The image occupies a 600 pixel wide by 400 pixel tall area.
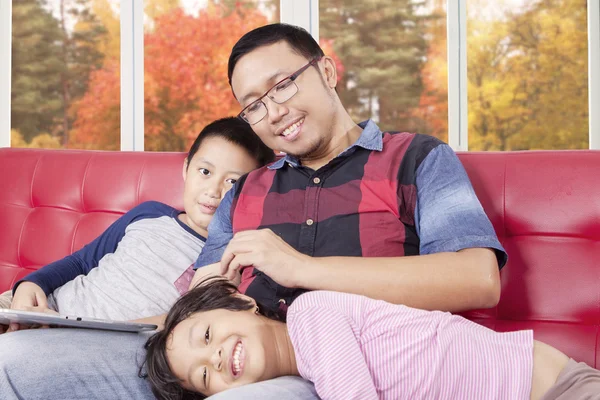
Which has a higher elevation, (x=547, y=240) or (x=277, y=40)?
(x=277, y=40)

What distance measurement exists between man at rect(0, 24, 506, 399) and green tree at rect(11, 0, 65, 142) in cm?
305

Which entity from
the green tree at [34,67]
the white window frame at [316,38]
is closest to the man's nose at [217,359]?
the white window frame at [316,38]

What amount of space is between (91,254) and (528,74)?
2739mm

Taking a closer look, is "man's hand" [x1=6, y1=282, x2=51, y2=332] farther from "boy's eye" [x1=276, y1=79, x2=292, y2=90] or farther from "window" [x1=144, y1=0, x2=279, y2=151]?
"window" [x1=144, y1=0, x2=279, y2=151]

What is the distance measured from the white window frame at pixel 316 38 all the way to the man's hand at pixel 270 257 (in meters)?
2.10

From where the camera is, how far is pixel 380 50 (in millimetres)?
3924

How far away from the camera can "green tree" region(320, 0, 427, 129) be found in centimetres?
384

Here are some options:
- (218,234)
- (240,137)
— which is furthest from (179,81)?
(218,234)

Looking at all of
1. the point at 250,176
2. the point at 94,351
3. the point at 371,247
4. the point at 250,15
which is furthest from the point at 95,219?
the point at 250,15

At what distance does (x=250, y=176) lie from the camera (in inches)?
69.6

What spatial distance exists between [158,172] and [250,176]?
533 mm

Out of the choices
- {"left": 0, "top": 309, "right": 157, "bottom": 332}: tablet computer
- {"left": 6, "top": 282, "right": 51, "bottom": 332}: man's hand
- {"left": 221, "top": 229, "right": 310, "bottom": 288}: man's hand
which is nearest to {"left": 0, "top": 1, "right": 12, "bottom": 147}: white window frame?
{"left": 6, "top": 282, "right": 51, "bottom": 332}: man's hand

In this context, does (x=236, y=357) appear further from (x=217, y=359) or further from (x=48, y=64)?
(x=48, y=64)

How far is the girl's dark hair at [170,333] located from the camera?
50.6 inches
